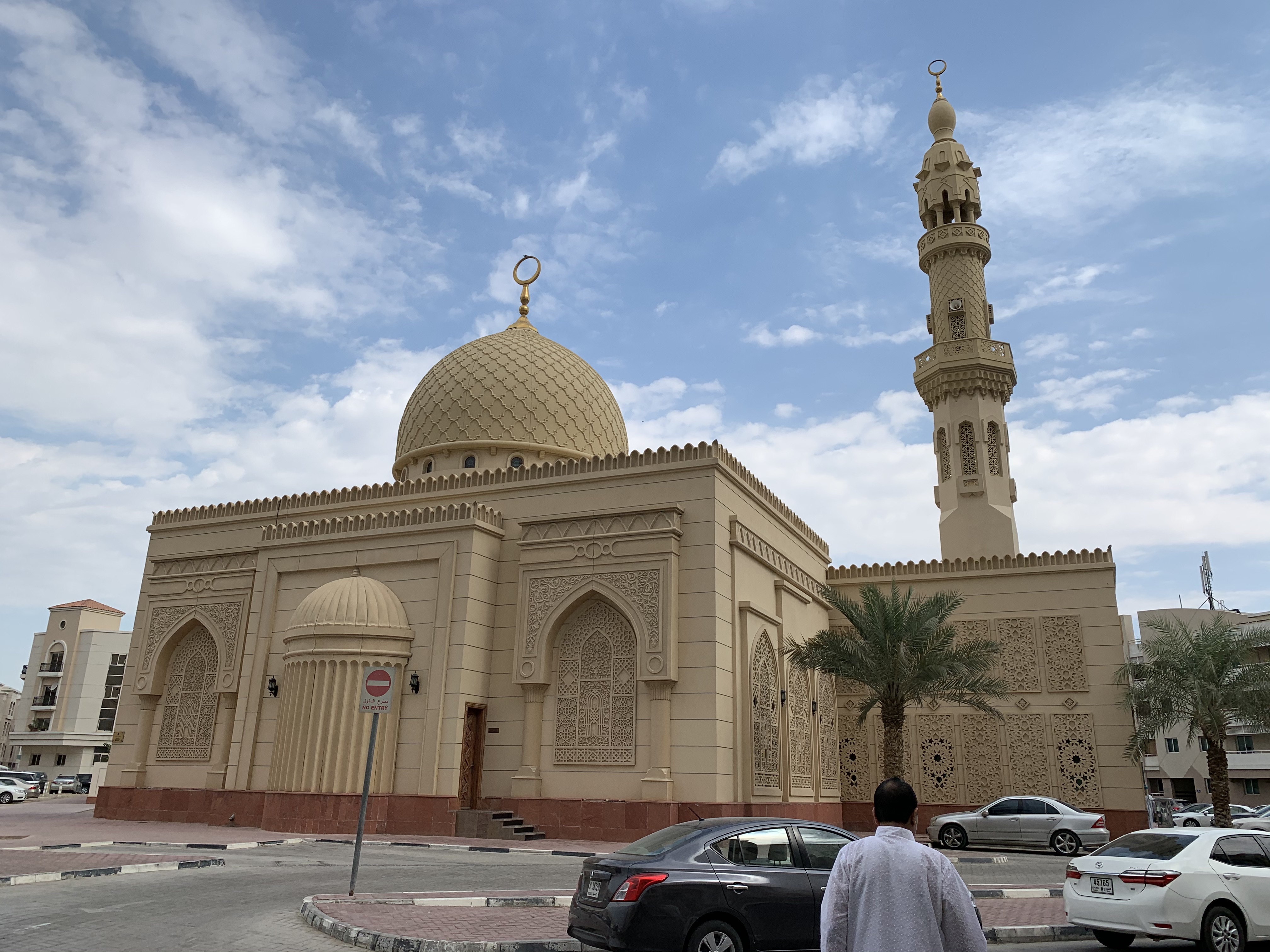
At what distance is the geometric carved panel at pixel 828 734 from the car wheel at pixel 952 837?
2928 mm

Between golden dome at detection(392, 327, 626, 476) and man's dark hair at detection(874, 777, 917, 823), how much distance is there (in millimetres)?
19209

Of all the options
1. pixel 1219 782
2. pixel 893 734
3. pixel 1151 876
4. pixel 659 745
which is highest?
pixel 893 734

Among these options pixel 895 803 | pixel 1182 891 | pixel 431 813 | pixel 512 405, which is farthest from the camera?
pixel 512 405

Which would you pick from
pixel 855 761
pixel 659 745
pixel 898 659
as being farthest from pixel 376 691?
pixel 855 761

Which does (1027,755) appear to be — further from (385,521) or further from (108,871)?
(108,871)

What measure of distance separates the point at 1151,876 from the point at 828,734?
13927mm

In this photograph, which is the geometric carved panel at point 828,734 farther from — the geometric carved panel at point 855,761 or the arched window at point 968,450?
the arched window at point 968,450

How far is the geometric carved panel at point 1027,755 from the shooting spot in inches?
781

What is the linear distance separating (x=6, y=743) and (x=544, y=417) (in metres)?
70.5

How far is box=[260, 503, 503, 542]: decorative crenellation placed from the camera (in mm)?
17953

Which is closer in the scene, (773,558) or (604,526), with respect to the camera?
(604,526)

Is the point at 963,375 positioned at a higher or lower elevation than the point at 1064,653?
higher

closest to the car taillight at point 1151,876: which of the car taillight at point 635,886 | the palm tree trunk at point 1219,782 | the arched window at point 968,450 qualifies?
the car taillight at point 635,886

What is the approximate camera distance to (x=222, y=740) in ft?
62.2
